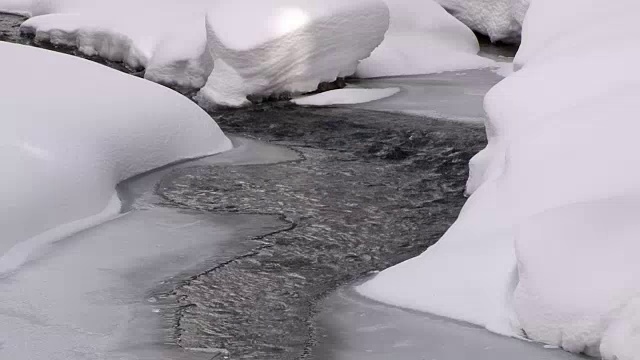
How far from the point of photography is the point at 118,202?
587cm

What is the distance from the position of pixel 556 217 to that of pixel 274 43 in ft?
16.2

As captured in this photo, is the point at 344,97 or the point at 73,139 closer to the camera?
the point at 73,139

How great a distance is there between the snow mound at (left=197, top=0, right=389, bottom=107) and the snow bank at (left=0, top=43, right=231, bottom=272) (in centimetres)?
156

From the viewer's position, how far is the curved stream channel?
13.1 feet

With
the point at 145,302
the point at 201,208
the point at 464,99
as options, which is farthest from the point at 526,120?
→ the point at 464,99

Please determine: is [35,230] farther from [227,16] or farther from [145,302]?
[227,16]

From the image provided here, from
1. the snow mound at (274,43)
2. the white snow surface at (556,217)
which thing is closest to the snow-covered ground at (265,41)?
the snow mound at (274,43)

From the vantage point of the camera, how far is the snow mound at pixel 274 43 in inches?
344

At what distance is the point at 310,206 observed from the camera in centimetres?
594

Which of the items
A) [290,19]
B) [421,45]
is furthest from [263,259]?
[421,45]

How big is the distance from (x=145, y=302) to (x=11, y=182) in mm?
1190

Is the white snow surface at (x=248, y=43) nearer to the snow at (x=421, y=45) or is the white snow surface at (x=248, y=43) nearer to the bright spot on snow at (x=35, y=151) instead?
the snow at (x=421, y=45)

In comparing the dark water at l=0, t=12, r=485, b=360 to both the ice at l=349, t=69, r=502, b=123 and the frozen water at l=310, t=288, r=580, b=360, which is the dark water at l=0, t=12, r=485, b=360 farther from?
the ice at l=349, t=69, r=502, b=123

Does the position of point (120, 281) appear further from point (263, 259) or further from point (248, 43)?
point (248, 43)
